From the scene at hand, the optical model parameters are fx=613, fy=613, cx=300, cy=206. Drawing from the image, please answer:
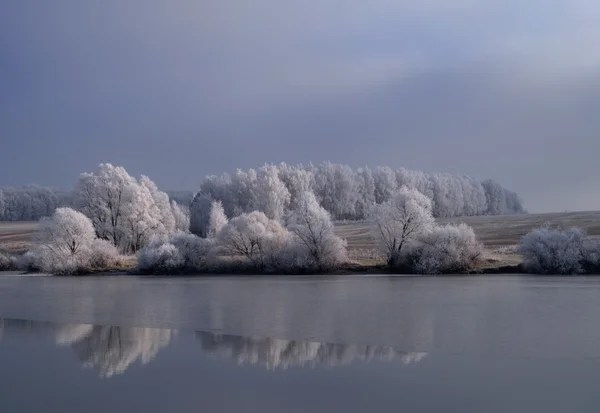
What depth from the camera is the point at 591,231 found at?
48.9 m

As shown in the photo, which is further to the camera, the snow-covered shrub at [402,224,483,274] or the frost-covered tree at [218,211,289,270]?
the frost-covered tree at [218,211,289,270]

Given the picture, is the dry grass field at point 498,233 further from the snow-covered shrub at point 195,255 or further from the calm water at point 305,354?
the calm water at point 305,354

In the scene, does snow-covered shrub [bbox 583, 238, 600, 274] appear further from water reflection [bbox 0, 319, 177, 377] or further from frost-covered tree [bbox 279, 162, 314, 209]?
frost-covered tree [bbox 279, 162, 314, 209]

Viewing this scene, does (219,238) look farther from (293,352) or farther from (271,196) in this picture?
(293,352)

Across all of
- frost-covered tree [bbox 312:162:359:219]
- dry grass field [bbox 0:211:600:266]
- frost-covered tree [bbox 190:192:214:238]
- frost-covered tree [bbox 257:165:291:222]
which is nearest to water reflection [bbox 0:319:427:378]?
dry grass field [bbox 0:211:600:266]

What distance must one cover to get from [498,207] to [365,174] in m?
27.5

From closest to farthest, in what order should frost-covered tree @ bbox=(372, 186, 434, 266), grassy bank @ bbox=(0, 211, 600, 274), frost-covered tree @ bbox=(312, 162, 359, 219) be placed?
1. grassy bank @ bbox=(0, 211, 600, 274)
2. frost-covered tree @ bbox=(372, 186, 434, 266)
3. frost-covered tree @ bbox=(312, 162, 359, 219)

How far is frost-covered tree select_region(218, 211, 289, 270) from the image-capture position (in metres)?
40.0

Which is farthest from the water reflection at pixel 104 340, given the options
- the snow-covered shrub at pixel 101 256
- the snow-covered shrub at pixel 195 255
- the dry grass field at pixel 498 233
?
the dry grass field at pixel 498 233

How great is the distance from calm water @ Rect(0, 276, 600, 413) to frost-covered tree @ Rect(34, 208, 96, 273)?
1937cm

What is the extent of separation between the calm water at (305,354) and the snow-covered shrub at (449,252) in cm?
1360

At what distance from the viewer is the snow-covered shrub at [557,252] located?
→ 3447 cm

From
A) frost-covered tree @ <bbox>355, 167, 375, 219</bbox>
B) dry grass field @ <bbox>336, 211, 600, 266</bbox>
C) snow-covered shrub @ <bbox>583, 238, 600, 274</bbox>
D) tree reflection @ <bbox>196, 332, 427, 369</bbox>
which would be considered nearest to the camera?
tree reflection @ <bbox>196, 332, 427, 369</bbox>

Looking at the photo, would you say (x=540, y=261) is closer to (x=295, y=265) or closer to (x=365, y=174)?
(x=295, y=265)
